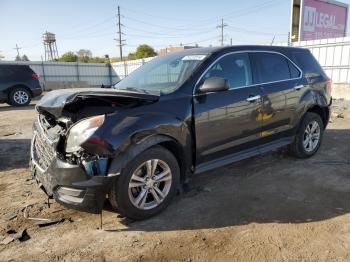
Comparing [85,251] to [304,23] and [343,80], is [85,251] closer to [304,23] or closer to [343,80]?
[343,80]

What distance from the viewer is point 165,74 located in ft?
13.7

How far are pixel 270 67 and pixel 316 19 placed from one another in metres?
17.0

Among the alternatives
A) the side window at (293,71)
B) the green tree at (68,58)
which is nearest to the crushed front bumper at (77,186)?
the side window at (293,71)

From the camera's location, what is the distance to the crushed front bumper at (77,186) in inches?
114

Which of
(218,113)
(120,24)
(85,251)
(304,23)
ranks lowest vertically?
(85,251)

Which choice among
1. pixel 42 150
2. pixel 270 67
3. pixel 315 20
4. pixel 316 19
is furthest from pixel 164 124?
pixel 316 19

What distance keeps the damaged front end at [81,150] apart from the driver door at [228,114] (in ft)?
2.49

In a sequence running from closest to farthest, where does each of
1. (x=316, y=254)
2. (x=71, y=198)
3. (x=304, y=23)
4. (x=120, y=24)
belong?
(x=316, y=254) < (x=71, y=198) < (x=304, y=23) < (x=120, y=24)

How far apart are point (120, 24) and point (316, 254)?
63.0 m

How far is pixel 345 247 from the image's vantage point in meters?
2.85

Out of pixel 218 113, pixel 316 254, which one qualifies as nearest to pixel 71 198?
pixel 218 113

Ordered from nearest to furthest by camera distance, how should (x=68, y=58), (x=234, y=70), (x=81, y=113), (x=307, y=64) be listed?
(x=81, y=113) < (x=234, y=70) < (x=307, y=64) < (x=68, y=58)

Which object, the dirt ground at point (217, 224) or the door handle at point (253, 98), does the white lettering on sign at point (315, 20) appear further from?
the door handle at point (253, 98)

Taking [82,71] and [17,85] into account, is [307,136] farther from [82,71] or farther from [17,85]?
[82,71]
